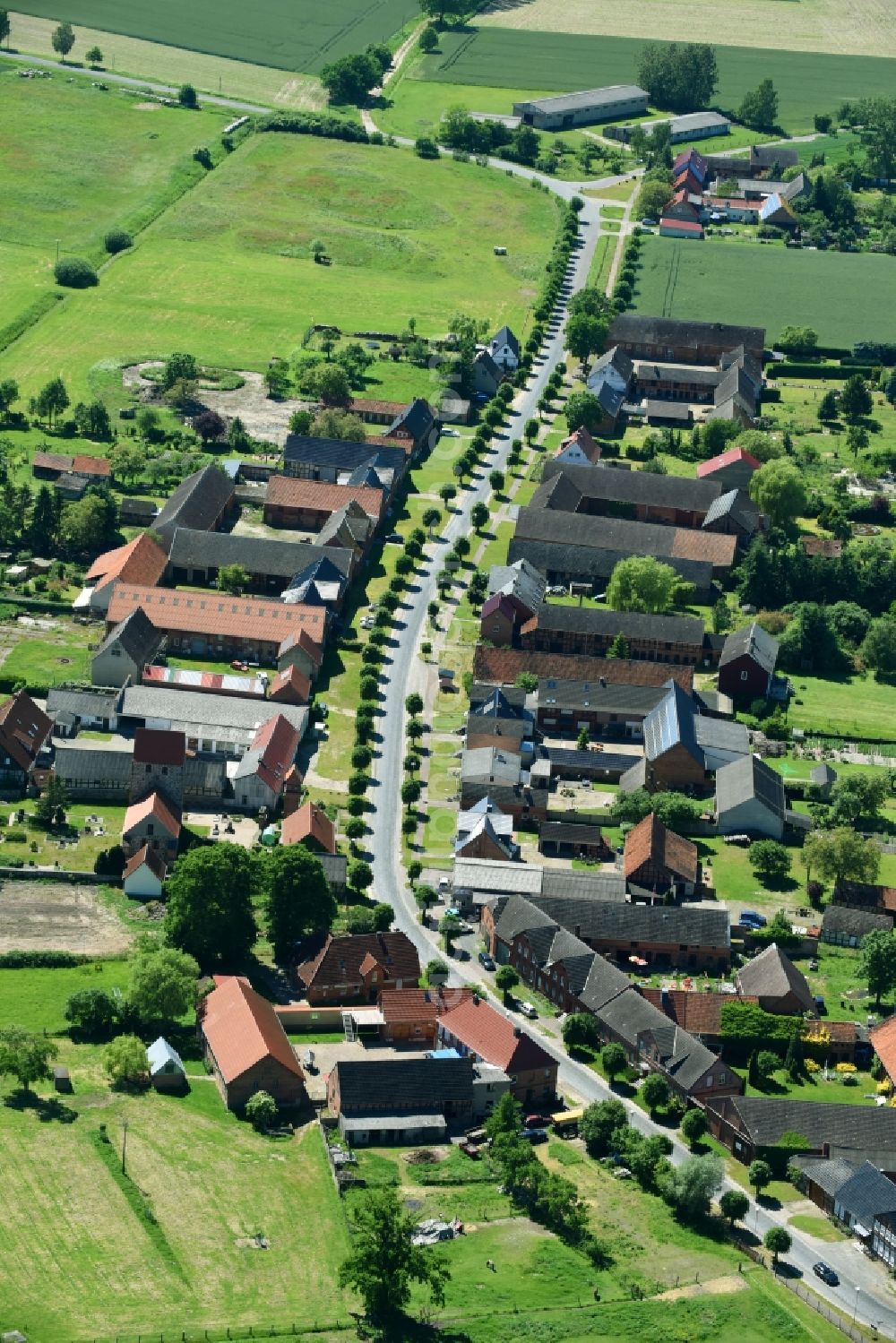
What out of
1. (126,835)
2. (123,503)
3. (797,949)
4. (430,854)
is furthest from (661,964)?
(123,503)

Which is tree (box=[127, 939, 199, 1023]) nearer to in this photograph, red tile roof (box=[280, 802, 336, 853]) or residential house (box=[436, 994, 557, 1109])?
residential house (box=[436, 994, 557, 1109])

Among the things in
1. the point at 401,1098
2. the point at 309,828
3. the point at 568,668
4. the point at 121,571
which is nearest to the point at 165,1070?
the point at 401,1098

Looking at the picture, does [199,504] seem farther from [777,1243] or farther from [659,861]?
[777,1243]

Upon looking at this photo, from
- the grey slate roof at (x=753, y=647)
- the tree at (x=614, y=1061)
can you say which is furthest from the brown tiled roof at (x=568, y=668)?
the tree at (x=614, y=1061)

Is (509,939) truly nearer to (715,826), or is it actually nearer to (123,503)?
(715,826)

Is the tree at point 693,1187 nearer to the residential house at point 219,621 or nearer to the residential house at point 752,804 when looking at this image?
the residential house at point 752,804

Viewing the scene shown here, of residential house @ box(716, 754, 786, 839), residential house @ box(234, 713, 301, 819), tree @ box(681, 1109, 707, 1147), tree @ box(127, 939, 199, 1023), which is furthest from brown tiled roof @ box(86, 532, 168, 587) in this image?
tree @ box(681, 1109, 707, 1147)
